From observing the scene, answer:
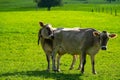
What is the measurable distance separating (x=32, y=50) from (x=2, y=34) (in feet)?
34.5

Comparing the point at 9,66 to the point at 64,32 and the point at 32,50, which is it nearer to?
the point at 64,32

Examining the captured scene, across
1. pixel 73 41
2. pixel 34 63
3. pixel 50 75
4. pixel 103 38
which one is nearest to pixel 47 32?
pixel 73 41

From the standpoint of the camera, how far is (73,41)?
61.0 ft

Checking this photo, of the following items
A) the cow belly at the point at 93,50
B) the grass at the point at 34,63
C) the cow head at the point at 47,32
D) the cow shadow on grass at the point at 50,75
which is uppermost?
the cow head at the point at 47,32

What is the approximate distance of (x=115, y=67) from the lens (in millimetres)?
20906

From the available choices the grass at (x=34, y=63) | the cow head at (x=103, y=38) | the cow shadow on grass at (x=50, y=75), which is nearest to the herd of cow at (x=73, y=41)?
the cow head at (x=103, y=38)

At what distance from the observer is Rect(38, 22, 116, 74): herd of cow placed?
17.8m

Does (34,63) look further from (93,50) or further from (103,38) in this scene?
(103,38)

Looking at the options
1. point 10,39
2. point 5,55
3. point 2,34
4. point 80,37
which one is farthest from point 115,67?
point 2,34

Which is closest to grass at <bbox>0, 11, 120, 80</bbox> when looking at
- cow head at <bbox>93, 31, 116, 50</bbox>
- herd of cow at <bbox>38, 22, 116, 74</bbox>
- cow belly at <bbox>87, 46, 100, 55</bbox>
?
herd of cow at <bbox>38, 22, 116, 74</bbox>

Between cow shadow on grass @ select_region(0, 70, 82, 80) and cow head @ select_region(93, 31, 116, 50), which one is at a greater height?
cow head @ select_region(93, 31, 116, 50)

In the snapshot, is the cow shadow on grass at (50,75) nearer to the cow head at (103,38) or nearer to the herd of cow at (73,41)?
the herd of cow at (73,41)

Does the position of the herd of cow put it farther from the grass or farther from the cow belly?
the grass

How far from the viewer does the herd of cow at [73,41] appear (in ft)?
58.2
